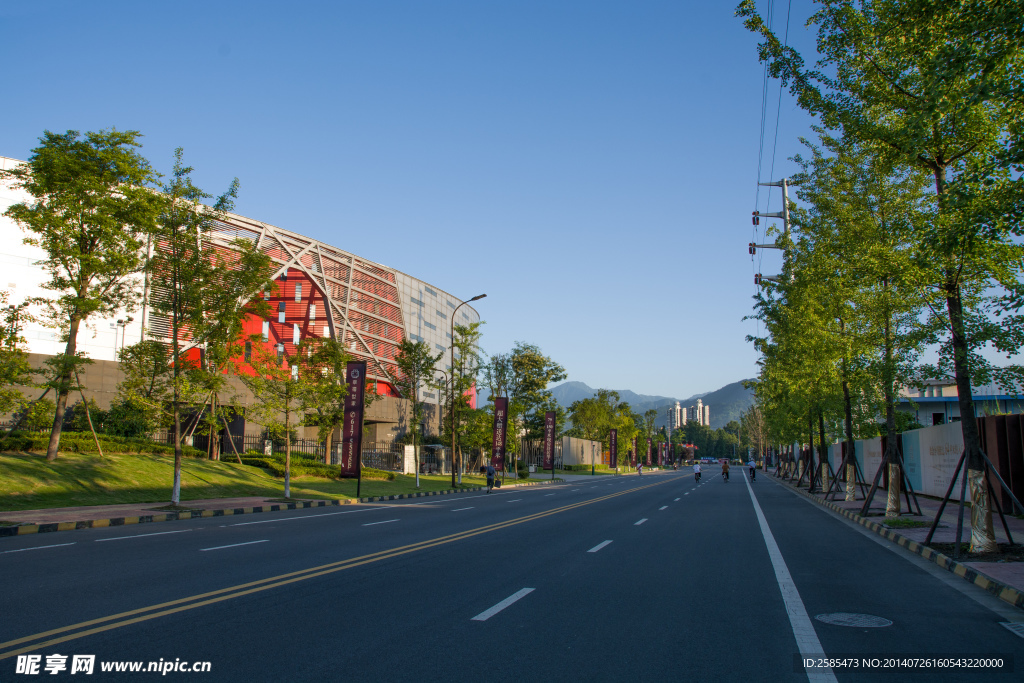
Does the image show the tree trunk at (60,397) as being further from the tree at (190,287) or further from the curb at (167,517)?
the curb at (167,517)

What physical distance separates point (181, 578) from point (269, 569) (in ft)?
3.91

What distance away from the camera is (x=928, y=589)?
9305mm

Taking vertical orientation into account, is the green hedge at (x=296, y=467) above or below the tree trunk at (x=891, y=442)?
below

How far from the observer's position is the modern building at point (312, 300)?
50094mm

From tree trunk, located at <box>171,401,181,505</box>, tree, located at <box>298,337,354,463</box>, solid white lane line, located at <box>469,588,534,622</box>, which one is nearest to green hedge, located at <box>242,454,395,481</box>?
tree, located at <box>298,337,354,463</box>

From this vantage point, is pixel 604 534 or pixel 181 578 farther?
pixel 604 534

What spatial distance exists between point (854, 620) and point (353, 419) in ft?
88.0

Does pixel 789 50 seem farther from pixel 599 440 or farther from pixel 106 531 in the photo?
pixel 599 440

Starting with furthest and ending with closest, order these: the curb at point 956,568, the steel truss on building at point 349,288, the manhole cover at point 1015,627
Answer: the steel truss on building at point 349,288, the curb at point 956,568, the manhole cover at point 1015,627

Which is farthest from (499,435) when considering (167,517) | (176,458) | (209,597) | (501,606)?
(501,606)

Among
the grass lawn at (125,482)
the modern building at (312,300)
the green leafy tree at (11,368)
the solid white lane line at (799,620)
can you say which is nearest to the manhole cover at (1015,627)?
the solid white lane line at (799,620)

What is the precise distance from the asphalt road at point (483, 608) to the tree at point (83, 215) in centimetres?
1286

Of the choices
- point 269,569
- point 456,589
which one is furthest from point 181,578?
point 456,589

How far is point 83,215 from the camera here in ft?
78.6
